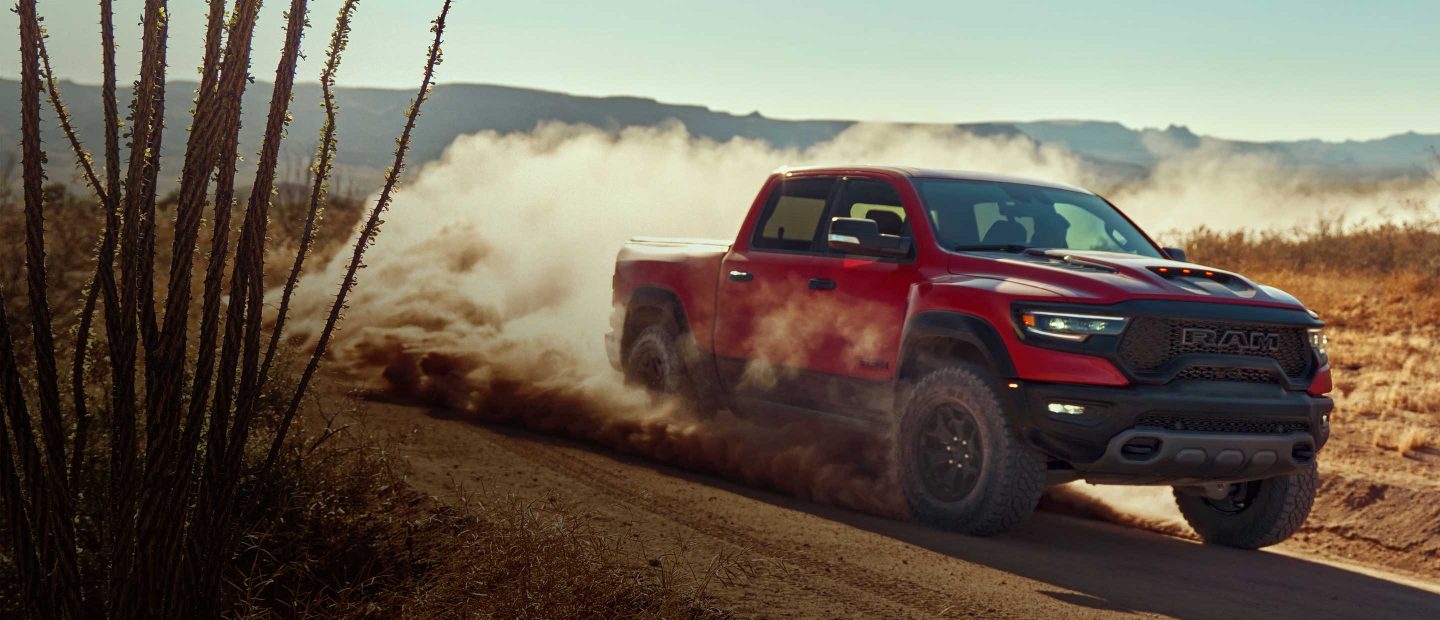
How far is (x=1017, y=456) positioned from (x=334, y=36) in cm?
403

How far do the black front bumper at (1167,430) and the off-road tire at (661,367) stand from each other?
320 cm

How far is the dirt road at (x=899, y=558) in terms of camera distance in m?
5.91

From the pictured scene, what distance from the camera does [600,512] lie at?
7215mm

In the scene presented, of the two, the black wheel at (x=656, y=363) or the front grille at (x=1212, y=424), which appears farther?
the black wheel at (x=656, y=363)

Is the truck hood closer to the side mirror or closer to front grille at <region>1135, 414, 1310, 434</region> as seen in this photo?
the side mirror

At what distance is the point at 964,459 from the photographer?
7.58 metres

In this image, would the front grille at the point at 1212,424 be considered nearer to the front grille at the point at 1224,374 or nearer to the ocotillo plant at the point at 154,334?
the front grille at the point at 1224,374

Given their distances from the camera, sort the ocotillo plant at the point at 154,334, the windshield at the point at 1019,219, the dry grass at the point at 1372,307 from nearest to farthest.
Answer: the ocotillo plant at the point at 154,334 < the windshield at the point at 1019,219 < the dry grass at the point at 1372,307

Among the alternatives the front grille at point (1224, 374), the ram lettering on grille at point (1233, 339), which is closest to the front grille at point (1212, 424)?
the front grille at point (1224, 374)

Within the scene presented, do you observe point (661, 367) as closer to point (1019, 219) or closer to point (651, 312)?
point (651, 312)

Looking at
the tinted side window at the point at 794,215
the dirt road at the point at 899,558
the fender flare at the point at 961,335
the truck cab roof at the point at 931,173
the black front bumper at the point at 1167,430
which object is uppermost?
the truck cab roof at the point at 931,173

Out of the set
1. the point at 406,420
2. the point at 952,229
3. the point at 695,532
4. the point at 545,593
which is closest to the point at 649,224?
the point at 406,420

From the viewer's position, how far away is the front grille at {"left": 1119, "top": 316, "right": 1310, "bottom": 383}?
23.2 ft

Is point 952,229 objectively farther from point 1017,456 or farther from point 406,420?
point 406,420
